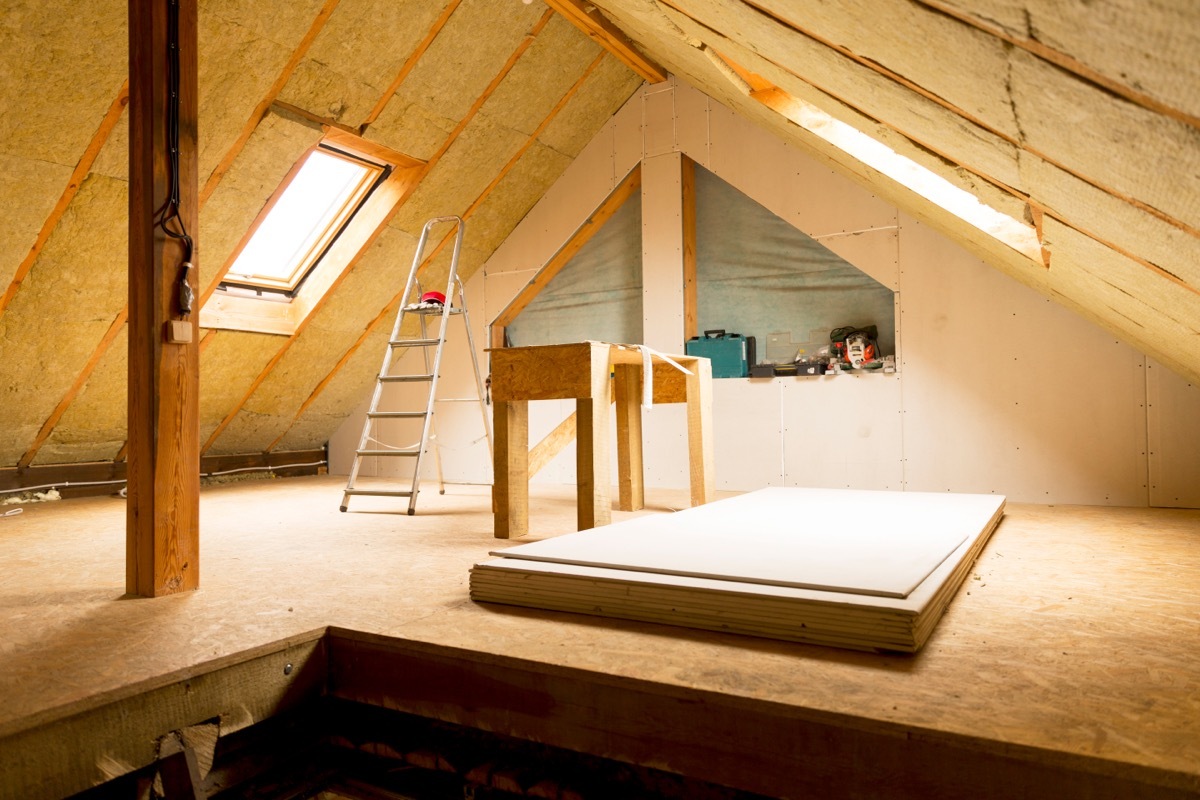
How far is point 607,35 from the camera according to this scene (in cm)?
442

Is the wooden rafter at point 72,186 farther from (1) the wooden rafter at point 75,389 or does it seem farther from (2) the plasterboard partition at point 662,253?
(2) the plasterboard partition at point 662,253

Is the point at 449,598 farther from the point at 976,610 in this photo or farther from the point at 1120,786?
the point at 1120,786

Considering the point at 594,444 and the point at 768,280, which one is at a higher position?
the point at 768,280

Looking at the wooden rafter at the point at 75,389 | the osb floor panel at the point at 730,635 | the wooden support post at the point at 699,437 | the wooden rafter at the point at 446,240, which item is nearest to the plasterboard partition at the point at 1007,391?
the osb floor panel at the point at 730,635

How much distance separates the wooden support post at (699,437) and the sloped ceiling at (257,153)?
6.56 ft

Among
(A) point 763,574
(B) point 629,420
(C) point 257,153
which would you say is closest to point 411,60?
(C) point 257,153

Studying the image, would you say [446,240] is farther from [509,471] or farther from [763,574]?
[763,574]

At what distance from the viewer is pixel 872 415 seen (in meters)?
4.44

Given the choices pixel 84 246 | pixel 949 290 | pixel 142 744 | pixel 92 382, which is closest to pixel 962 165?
pixel 142 744

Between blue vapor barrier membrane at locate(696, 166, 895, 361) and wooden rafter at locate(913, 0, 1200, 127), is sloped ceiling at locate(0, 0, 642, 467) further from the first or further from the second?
wooden rafter at locate(913, 0, 1200, 127)

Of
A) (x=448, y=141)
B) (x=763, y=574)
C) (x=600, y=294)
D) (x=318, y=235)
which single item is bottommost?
(x=763, y=574)

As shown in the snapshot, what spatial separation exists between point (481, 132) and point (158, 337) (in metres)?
2.96

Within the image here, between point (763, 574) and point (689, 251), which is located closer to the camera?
point (763, 574)

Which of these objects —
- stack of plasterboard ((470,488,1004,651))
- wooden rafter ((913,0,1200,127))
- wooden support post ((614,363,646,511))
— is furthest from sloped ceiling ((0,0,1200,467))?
wooden support post ((614,363,646,511))
